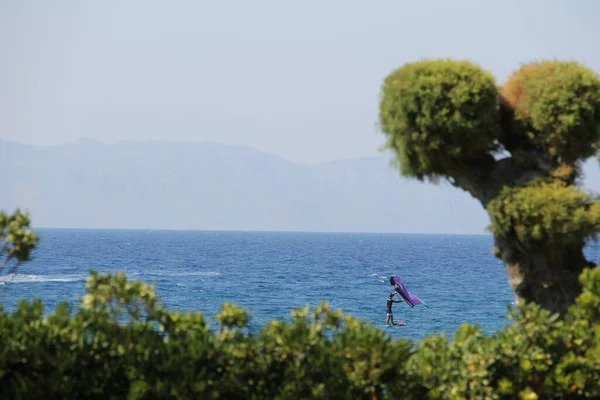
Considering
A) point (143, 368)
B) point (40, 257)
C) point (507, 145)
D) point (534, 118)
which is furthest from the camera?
point (40, 257)

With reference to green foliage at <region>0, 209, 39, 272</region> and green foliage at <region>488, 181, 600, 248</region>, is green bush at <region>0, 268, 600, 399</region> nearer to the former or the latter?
green foliage at <region>0, 209, 39, 272</region>

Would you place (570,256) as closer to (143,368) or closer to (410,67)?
(410,67)

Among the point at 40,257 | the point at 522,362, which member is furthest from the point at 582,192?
the point at 40,257

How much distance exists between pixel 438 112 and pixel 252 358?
381 centimetres

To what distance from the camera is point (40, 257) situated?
12019cm

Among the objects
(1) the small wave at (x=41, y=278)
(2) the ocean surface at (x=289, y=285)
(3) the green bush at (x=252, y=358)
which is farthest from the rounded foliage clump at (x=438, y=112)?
(1) the small wave at (x=41, y=278)

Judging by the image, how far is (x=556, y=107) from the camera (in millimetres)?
10875

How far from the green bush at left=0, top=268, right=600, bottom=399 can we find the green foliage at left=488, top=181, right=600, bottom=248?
3.49 feet

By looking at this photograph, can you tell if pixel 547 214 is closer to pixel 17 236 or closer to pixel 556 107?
pixel 556 107

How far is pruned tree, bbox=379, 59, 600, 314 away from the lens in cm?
1059

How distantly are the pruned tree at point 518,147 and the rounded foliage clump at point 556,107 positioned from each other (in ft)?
0.04

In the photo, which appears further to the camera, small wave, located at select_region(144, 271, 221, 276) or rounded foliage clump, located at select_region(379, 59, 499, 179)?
small wave, located at select_region(144, 271, 221, 276)

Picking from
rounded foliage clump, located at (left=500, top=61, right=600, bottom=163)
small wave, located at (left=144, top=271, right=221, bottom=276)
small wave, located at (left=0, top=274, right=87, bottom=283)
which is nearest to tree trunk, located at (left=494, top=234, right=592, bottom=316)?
rounded foliage clump, located at (left=500, top=61, right=600, bottom=163)

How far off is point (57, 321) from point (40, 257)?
380 ft
